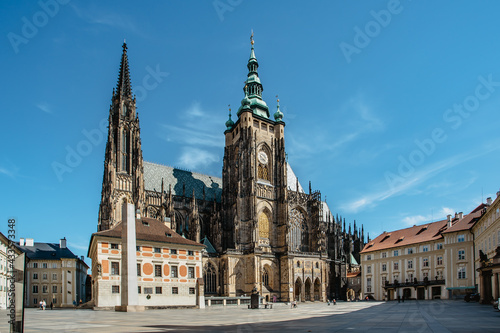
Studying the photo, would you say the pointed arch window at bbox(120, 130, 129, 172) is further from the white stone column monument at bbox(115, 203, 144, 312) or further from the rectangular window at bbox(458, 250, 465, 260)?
the rectangular window at bbox(458, 250, 465, 260)

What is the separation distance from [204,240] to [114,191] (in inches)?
646

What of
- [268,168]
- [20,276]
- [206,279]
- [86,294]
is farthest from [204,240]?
[20,276]

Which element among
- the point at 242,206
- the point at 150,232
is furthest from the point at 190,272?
the point at 242,206

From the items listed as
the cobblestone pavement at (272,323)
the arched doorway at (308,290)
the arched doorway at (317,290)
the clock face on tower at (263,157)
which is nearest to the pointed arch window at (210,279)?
the arched doorway at (308,290)

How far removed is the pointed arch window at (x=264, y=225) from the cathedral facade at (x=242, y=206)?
170 mm

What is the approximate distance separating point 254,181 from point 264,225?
7.81 meters

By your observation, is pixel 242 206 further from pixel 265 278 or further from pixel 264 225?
pixel 265 278

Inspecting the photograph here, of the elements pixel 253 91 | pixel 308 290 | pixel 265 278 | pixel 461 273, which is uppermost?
pixel 253 91

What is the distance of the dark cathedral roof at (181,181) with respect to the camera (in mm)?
76062

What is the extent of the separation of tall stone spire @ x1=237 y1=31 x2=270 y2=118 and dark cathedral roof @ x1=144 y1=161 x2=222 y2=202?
1460 cm

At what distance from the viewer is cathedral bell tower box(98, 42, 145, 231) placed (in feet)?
205

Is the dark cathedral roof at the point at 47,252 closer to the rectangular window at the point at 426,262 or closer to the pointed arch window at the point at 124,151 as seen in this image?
the pointed arch window at the point at 124,151

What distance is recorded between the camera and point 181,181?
80250 mm

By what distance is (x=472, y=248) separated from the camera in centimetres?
5681
